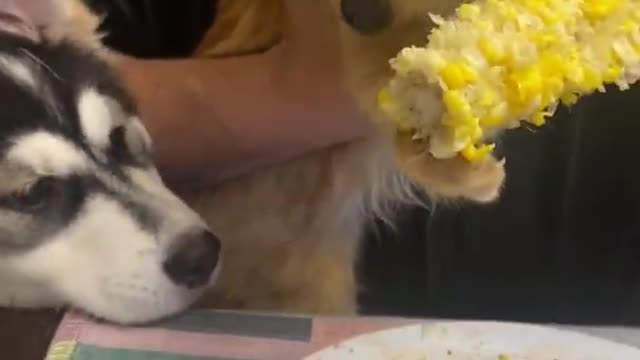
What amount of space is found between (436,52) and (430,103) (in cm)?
3

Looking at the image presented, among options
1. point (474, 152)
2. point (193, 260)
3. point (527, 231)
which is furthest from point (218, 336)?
point (527, 231)

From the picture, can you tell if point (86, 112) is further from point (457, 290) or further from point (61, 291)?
point (457, 290)

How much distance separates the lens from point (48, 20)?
0.89 metres

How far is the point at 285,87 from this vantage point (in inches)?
39.9

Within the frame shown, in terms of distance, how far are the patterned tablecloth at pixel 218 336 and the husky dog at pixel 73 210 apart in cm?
3

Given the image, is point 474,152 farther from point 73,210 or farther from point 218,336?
point 73,210

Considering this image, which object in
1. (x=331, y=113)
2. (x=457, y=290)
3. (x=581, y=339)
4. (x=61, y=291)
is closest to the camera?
(x=581, y=339)

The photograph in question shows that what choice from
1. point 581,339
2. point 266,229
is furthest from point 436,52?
point 266,229

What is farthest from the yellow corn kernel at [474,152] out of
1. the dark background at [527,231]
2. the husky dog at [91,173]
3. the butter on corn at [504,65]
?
the dark background at [527,231]

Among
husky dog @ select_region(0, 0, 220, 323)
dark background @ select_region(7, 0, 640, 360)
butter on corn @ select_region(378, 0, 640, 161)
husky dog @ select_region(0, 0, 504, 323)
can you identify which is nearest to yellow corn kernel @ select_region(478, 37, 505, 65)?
butter on corn @ select_region(378, 0, 640, 161)

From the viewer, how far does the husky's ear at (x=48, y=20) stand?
86 cm

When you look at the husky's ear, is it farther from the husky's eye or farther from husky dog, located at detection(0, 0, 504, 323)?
the husky's eye

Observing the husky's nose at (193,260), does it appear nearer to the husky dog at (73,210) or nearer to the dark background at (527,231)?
the husky dog at (73,210)

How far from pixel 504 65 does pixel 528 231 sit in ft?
1.82
